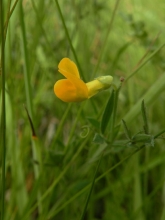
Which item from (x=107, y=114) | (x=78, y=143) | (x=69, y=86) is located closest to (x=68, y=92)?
(x=69, y=86)

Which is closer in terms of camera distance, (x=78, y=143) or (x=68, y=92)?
(x=68, y=92)

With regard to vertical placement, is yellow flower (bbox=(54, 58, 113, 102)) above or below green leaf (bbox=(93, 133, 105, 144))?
above

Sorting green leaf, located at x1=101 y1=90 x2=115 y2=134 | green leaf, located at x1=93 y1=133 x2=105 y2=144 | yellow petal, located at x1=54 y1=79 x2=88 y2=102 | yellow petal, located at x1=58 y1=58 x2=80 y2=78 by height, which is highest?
yellow petal, located at x1=58 y1=58 x2=80 y2=78

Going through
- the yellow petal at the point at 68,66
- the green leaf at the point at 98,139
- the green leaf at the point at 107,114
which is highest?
the yellow petal at the point at 68,66

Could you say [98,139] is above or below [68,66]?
below

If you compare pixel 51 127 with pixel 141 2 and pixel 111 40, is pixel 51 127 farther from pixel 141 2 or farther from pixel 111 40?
pixel 141 2

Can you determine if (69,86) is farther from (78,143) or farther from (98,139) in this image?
(78,143)

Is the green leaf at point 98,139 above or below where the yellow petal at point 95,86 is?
below

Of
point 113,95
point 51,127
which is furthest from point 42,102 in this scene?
point 113,95
